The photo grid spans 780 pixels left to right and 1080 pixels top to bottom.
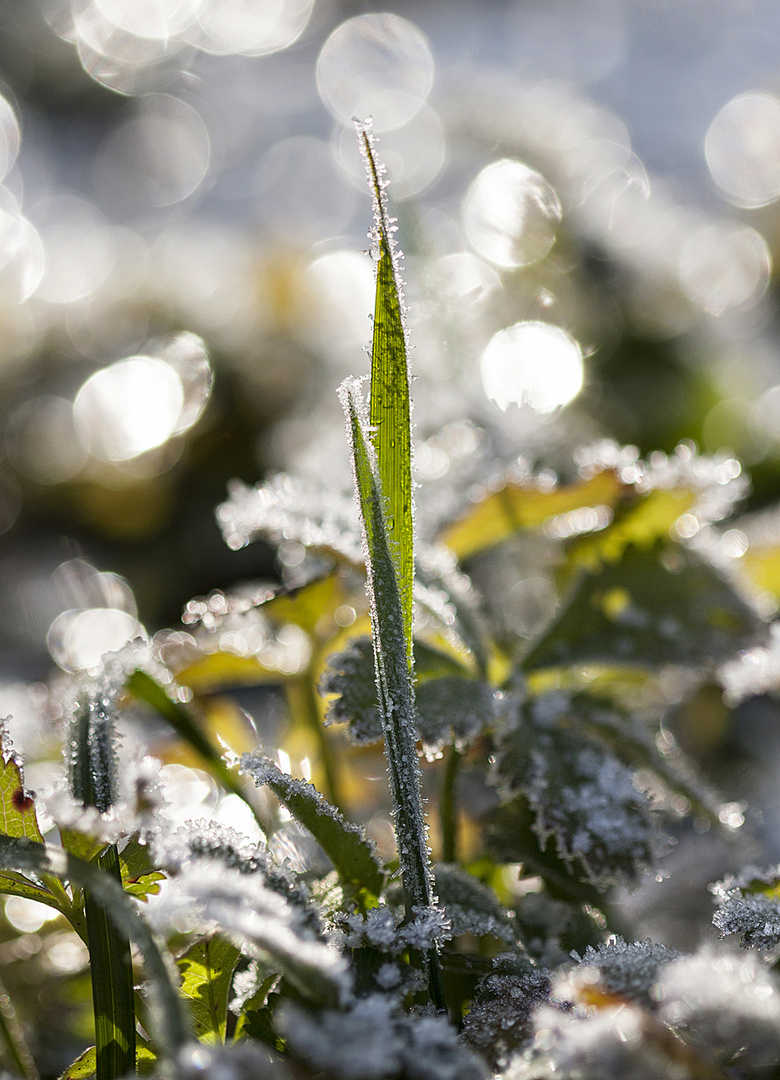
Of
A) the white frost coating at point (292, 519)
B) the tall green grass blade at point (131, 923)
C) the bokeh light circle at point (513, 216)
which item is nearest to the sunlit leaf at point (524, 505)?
the white frost coating at point (292, 519)

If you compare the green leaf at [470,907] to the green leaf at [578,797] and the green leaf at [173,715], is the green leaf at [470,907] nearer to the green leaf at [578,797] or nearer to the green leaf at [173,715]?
the green leaf at [578,797]

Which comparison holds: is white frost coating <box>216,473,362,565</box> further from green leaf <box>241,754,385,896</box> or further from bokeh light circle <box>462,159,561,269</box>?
bokeh light circle <box>462,159,561,269</box>

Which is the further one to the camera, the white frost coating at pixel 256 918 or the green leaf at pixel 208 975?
the green leaf at pixel 208 975

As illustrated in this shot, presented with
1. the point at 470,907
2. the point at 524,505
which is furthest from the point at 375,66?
the point at 470,907

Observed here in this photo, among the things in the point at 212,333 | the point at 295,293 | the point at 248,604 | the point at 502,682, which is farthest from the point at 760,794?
the point at 295,293

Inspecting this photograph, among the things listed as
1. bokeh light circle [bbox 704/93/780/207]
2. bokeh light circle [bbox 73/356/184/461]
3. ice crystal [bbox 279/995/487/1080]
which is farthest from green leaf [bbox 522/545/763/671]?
bokeh light circle [bbox 704/93/780/207]

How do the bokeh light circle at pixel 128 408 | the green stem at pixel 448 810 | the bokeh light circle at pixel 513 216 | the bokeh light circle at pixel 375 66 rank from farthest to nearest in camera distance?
the bokeh light circle at pixel 375 66 → the bokeh light circle at pixel 128 408 → the bokeh light circle at pixel 513 216 → the green stem at pixel 448 810

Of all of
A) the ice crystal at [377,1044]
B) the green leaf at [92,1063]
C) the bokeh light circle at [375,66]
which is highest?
the bokeh light circle at [375,66]

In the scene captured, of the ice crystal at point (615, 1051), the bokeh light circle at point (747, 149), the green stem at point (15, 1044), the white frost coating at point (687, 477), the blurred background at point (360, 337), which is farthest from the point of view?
the bokeh light circle at point (747, 149)
